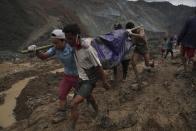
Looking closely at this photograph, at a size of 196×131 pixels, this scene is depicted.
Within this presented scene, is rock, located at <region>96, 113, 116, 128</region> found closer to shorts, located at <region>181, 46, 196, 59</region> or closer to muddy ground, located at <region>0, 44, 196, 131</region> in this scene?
muddy ground, located at <region>0, 44, 196, 131</region>

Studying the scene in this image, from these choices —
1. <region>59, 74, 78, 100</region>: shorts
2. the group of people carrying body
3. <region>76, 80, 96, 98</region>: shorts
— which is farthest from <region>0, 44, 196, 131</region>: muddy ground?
<region>76, 80, 96, 98</region>: shorts

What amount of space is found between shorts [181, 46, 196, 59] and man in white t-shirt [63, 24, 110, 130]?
3.04 metres

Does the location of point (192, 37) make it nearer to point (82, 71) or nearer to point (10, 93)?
point (82, 71)

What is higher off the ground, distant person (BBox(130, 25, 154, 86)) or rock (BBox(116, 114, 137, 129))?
distant person (BBox(130, 25, 154, 86))

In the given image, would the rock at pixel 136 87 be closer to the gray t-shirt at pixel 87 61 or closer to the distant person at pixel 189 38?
the distant person at pixel 189 38

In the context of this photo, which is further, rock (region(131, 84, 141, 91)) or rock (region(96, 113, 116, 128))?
rock (region(131, 84, 141, 91))

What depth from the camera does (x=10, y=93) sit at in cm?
1336

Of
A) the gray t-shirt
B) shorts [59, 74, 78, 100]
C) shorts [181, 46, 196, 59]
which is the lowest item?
shorts [59, 74, 78, 100]

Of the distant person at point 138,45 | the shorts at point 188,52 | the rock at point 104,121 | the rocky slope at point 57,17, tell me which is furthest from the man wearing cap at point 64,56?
the rocky slope at point 57,17

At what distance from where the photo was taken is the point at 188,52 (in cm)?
876

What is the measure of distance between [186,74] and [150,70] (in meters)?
1.00

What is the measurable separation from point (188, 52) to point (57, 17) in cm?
3473

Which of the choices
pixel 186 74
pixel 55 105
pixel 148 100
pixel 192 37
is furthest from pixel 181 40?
pixel 55 105

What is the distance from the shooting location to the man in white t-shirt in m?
5.95
